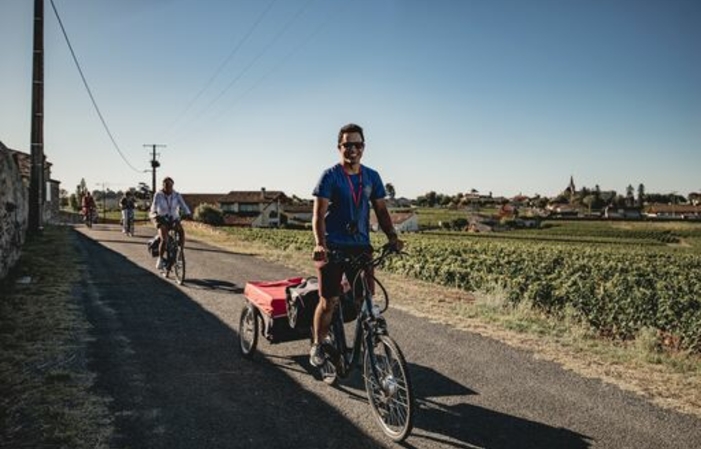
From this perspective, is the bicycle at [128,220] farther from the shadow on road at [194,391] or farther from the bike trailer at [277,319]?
the bike trailer at [277,319]

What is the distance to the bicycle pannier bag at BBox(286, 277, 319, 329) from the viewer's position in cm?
484

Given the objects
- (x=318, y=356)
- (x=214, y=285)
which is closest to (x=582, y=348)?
(x=318, y=356)

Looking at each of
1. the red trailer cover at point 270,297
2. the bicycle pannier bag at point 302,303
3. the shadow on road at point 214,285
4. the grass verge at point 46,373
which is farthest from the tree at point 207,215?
the bicycle pannier bag at point 302,303

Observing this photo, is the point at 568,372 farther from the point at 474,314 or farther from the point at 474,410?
the point at 474,314

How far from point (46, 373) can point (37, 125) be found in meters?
15.0

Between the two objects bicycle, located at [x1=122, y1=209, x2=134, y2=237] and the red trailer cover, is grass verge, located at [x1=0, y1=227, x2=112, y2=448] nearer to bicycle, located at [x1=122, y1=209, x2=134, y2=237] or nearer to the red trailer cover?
the red trailer cover

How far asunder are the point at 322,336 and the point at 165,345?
2691mm

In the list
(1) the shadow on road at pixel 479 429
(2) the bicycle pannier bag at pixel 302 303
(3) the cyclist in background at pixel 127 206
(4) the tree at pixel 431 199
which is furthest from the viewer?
(4) the tree at pixel 431 199

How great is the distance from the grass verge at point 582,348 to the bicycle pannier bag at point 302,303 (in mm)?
3133

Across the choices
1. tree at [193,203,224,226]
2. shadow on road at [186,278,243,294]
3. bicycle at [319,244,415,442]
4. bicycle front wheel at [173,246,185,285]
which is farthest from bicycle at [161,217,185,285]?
tree at [193,203,224,226]

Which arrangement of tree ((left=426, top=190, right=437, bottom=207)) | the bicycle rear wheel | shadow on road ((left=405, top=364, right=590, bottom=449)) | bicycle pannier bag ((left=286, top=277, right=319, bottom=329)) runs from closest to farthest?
shadow on road ((left=405, top=364, right=590, bottom=449)) < the bicycle rear wheel < bicycle pannier bag ((left=286, top=277, right=319, bottom=329)) < tree ((left=426, top=190, right=437, bottom=207))

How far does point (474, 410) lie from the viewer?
425cm

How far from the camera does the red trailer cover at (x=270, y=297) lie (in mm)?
5133

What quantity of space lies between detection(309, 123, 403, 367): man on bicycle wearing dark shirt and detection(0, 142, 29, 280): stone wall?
7860 millimetres
